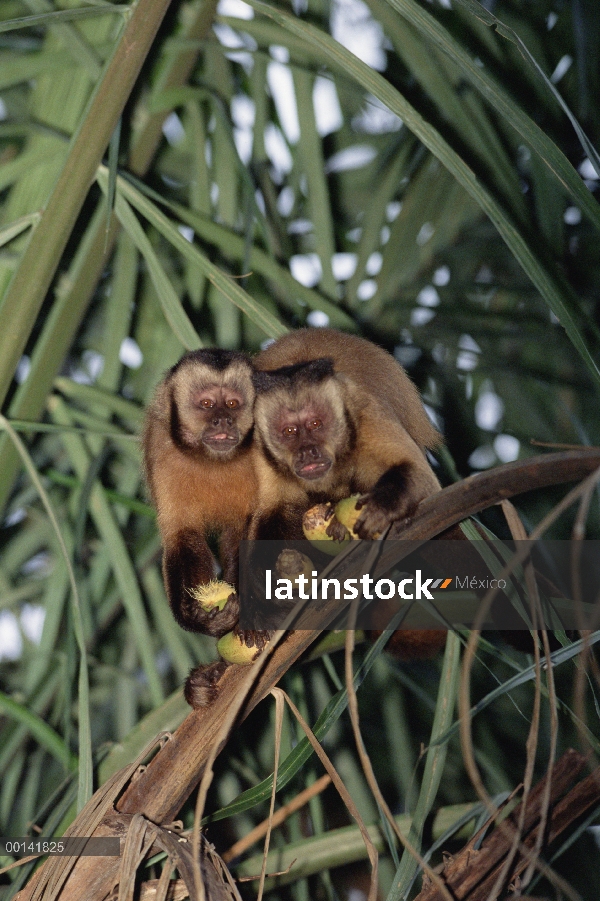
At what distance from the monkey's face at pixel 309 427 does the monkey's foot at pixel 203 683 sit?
48cm

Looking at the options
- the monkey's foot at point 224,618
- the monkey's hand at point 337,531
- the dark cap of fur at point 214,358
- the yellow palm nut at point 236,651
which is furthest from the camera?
the dark cap of fur at point 214,358

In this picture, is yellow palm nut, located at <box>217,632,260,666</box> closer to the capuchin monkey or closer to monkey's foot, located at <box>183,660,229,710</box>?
monkey's foot, located at <box>183,660,229,710</box>

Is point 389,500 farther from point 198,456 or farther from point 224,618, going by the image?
point 198,456

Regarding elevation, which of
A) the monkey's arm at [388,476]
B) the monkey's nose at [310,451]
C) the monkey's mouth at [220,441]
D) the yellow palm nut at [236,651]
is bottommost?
the yellow palm nut at [236,651]

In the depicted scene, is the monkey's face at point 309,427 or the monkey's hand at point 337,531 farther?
the monkey's face at point 309,427

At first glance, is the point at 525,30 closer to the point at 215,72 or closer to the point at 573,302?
the point at 215,72

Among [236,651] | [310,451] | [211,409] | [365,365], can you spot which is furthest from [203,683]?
[365,365]

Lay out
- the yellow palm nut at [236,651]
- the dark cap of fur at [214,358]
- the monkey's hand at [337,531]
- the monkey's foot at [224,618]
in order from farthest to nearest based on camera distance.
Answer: the dark cap of fur at [214,358] < the monkey's foot at [224,618] < the monkey's hand at [337,531] < the yellow palm nut at [236,651]

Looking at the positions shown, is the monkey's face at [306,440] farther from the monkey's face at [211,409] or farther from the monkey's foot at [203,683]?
the monkey's foot at [203,683]

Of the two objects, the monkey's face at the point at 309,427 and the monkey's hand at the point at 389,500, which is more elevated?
the monkey's face at the point at 309,427

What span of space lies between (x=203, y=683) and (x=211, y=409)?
704mm

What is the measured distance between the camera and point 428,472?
1908 millimetres

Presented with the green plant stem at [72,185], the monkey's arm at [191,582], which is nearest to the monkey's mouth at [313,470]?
the monkey's arm at [191,582]

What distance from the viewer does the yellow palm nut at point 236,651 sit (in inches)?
64.1
